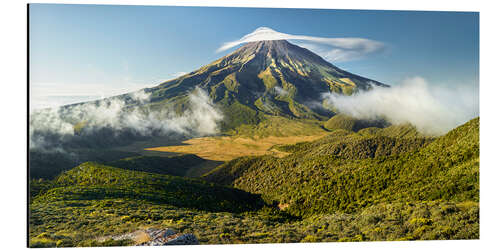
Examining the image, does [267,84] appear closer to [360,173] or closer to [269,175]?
[269,175]

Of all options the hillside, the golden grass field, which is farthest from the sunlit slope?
the golden grass field

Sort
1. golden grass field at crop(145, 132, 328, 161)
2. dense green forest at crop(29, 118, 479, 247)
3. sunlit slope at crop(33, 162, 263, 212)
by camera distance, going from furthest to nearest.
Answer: golden grass field at crop(145, 132, 328, 161) < sunlit slope at crop(33, 162, 263, 212) < dense green forest at crop(29, 118, 479, 247)

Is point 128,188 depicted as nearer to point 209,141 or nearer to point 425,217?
point 209,141

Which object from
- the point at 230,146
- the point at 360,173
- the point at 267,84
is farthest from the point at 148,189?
the point at 360,173

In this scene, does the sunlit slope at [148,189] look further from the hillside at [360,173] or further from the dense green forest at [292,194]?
the hillside at [360,173]

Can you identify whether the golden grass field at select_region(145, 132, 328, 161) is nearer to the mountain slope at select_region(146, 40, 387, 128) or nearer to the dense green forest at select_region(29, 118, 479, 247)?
the dense green forest at select_region(29, 118, 479, 247)

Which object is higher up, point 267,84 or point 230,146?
point 267,84

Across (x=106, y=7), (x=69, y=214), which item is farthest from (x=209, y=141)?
(x=106, y=7)
